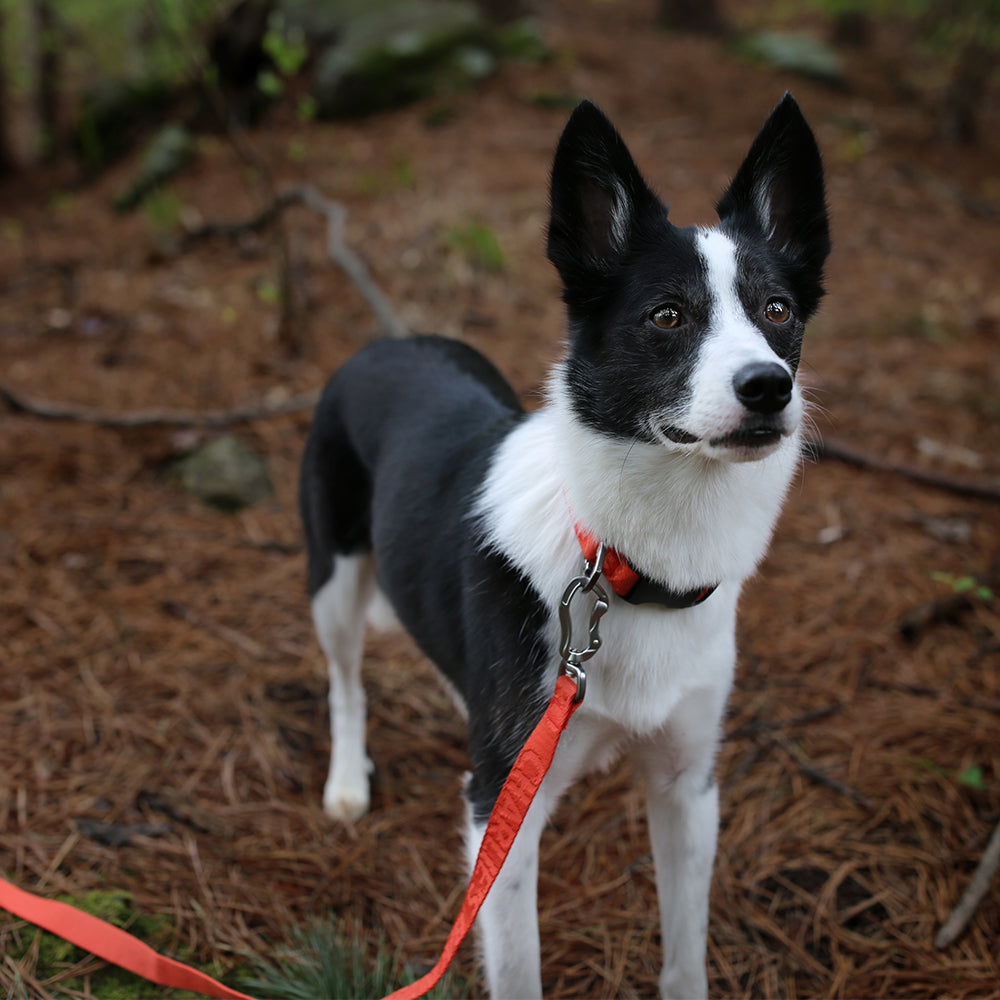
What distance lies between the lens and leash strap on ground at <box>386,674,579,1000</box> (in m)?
1.76

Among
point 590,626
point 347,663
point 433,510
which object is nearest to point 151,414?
point 347,663

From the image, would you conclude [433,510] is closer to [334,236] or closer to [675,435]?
[675,435]

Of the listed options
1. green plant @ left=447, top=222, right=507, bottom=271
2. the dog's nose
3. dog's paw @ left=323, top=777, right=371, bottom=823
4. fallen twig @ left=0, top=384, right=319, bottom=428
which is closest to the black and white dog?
the dog's nose

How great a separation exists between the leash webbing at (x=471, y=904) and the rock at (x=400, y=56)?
29.8ft

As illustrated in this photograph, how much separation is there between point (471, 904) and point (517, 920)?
1.03ft

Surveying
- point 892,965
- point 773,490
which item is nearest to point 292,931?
point 892,965

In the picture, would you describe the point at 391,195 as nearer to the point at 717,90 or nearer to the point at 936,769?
the point at 717,90

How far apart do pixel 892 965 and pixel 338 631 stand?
1878 mm

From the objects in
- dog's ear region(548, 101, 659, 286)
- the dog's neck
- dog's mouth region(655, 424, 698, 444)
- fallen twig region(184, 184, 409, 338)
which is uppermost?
dog's ear region(548, 101, 659, 286)

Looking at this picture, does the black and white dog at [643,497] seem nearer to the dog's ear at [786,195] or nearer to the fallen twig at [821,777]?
the dog's ear at [786,195]

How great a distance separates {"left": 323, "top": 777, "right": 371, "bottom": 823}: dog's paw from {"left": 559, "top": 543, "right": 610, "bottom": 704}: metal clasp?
137 centimetres

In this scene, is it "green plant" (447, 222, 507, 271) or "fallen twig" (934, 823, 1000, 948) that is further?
"green plant" (447, 222, 507, 271)

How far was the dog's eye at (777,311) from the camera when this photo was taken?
6.24ft

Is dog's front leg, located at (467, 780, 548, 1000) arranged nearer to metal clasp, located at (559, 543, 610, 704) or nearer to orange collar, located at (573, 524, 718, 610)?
metal clasp, located at (559, 543, 610, 704)
